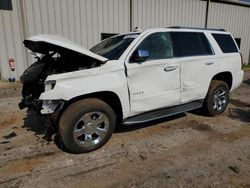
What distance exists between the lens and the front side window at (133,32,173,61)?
4.05m

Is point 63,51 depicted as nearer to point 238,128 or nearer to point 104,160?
point 104,160

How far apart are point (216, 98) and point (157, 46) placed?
6.84 feet

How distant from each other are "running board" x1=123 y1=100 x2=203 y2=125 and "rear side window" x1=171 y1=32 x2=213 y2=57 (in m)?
1.03

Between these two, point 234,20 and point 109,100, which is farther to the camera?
point 234,20

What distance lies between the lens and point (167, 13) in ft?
42.4

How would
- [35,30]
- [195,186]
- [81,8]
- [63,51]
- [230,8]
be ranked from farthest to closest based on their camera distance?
[230,8]
[81,8]
[35,30]
[63,51]
[195,186]

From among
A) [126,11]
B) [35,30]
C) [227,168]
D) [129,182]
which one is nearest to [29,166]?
[129,182]

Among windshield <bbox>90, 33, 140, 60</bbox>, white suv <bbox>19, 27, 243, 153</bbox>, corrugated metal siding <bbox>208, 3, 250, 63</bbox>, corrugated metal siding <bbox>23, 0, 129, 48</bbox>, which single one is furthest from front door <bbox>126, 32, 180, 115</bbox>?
corrugated metal siding <bbox>208, 3, 250, 63</bbox>

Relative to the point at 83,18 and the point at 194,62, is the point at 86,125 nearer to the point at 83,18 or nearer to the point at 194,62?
the point at 194,62

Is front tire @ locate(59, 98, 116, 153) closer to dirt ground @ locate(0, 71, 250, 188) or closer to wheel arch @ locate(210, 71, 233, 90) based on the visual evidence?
dirt ground @ locate(0, 71, 250, 188)

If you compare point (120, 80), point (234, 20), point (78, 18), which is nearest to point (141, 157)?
point (120, 80)

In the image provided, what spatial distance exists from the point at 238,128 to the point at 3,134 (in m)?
4.61

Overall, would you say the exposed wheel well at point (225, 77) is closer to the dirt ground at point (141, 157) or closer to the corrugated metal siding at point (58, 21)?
the dirt ground at point (141, 157)

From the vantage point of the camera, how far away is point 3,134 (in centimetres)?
439
